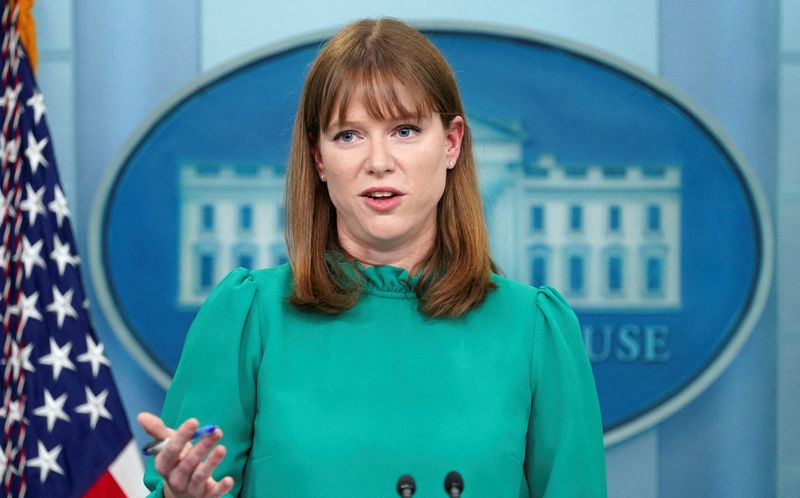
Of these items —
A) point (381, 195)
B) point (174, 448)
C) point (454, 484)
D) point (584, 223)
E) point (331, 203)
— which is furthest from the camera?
point (584, 223)

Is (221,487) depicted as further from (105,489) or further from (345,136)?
(105,489)

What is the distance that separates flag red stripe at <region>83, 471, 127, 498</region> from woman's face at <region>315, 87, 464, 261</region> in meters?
1.51

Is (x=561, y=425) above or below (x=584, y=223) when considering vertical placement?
below

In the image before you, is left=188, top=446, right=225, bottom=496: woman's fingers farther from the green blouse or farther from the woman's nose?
the woman's nose

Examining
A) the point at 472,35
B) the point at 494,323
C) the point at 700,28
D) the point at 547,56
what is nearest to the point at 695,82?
the point at 700,28

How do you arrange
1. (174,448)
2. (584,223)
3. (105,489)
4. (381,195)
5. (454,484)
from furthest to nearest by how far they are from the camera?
1. (584,223)
2. (105,489)
3. (381,195)
4. (454,484)
5. (174,448)

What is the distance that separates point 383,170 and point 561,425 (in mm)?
394

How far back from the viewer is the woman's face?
1.37m

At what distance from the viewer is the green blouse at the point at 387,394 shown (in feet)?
4.35

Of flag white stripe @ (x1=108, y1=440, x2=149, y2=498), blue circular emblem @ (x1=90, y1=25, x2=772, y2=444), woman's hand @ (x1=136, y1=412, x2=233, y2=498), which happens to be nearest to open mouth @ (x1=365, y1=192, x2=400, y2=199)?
woman's hand @ (x1=136, y1=412, x2=233, y2=498)

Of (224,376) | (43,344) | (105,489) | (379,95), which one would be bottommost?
(105,489)

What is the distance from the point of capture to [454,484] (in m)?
1.27

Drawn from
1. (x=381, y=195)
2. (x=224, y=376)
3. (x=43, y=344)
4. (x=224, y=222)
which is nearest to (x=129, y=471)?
(x=43, y=344)

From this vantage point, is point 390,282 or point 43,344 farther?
point 43,344
